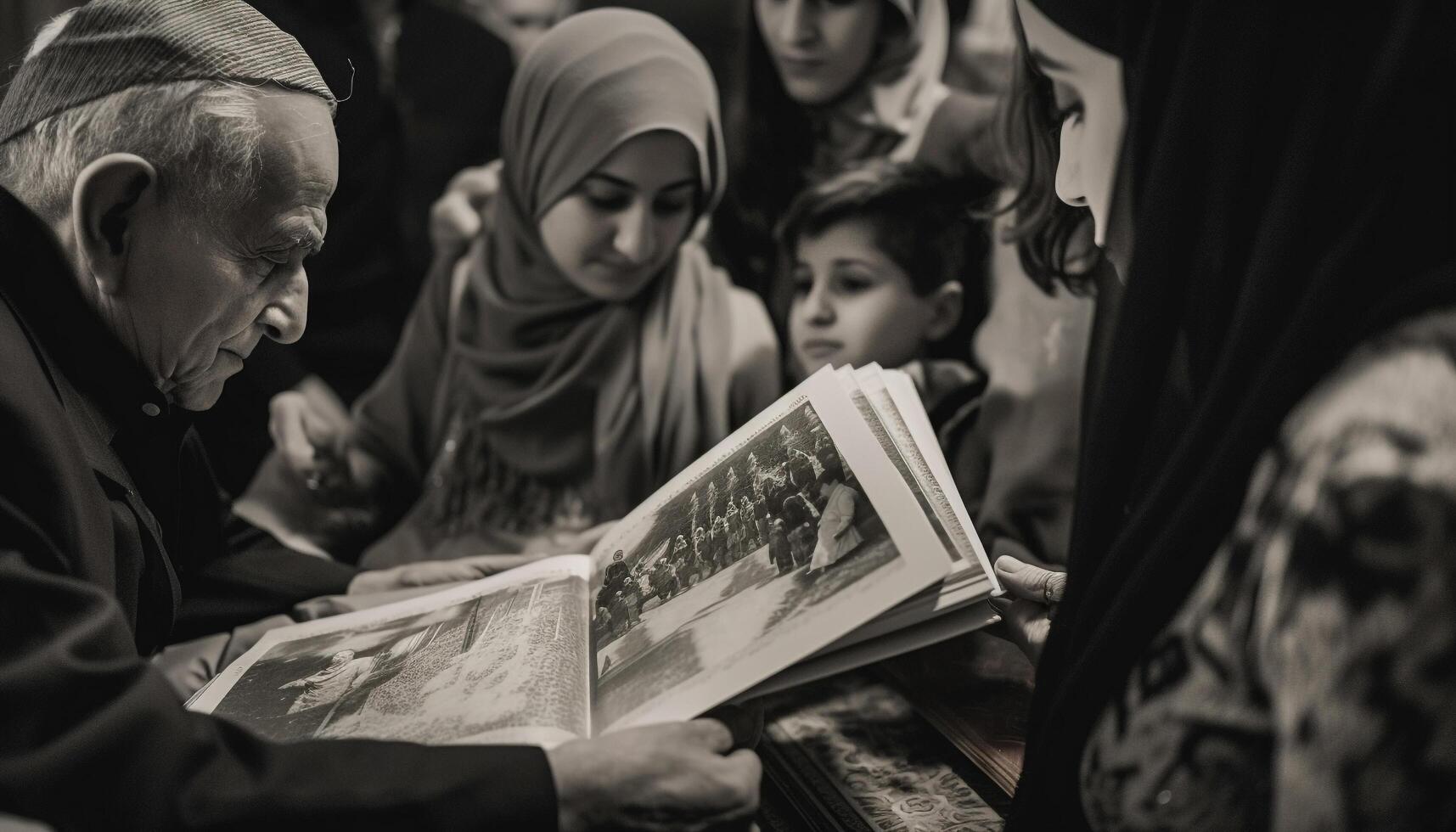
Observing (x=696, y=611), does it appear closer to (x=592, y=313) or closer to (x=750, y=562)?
(x=750, y=562)

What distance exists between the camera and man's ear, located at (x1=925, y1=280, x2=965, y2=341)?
4.94ft

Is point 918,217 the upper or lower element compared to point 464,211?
upper

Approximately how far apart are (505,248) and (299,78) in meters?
0.83

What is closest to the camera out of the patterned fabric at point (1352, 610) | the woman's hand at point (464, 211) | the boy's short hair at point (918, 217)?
the patterned fabric at point (1352, 610)

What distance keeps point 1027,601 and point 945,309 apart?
554mm

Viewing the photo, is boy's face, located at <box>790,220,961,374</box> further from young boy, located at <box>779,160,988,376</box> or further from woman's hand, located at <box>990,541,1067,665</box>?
woman's hand, located at <box>990,541,1067,665</box>

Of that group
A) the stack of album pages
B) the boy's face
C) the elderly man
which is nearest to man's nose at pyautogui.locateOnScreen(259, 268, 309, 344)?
the elderly man

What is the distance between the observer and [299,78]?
1.04 meters

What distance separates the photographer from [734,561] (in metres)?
0.97

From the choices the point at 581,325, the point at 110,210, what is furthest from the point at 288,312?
the point at 581,325

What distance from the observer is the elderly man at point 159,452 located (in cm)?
75

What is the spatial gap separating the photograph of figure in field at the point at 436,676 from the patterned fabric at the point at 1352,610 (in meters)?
0.51

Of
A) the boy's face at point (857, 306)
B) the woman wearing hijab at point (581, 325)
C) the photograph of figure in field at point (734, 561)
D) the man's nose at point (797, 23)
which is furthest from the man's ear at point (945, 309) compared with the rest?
the photograph of figure in field at point (734, 561)

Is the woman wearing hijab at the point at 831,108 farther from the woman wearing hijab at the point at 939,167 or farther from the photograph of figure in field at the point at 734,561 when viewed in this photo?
the photograph of figure in field at the point at 734,561
